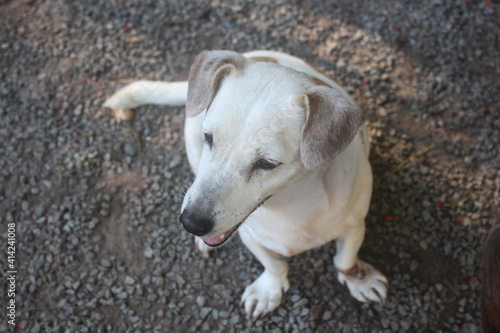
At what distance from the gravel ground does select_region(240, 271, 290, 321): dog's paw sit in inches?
2.8

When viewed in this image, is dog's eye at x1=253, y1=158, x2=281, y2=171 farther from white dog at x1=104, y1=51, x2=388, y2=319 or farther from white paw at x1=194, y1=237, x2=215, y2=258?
white paw at x1=194, y1=237, x2=215, y2=258

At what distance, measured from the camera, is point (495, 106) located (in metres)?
3.72

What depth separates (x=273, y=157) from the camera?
6.54ft

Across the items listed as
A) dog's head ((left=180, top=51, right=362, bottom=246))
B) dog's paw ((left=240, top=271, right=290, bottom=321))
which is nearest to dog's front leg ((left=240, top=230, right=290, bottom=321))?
dog's paw ((left=240, top=271, right=290, bottom=321))

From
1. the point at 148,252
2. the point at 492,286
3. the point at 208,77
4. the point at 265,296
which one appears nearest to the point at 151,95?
the point at 148,252

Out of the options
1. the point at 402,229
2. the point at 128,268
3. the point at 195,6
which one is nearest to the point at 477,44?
the point at 402,229

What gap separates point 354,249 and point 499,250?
2.38ft

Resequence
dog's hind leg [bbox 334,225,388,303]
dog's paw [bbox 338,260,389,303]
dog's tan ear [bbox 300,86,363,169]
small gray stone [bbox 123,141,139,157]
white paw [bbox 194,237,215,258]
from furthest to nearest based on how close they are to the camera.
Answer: small gray stone [bbox 123,141,139,157]
white paw [bbox 194,237,215,258]
dog's paw [bbox 338,260,389,303]
dog's hind leg [bbox 334,225,388,303]
dog's tan ear [bbox 300,86,363,169]

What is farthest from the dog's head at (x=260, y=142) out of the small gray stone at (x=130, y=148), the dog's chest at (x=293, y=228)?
the small gray stone at (x=130, y=148)

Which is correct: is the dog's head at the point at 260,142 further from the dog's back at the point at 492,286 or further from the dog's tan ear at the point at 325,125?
the dog's back at the point at 492,286

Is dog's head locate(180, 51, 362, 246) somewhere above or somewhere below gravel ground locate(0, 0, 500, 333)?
above

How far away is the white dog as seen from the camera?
1.99 metres

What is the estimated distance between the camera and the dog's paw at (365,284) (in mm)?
3033

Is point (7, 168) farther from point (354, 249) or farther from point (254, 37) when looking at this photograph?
point (354, 249)
